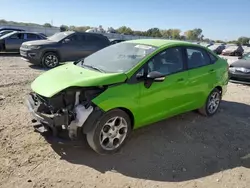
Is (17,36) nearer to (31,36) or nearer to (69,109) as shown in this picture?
(31,36)

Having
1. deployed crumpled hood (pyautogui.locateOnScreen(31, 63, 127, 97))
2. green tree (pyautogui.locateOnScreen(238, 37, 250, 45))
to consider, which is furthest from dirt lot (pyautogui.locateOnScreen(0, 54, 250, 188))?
green tree (pyautogui.locateOnScreen(238, 37, 250, 45))

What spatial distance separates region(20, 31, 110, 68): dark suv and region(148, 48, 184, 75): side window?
25.3ft

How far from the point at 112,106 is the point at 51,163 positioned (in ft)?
3.67

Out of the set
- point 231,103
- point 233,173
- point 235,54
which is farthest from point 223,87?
point 235,54

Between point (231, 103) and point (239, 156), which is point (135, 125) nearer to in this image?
point (239, 156)

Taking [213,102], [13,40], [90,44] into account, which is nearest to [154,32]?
[13,40]

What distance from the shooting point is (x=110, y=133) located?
12.2 ft

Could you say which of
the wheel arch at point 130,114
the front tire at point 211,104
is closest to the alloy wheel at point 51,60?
the front tire at point 211,104

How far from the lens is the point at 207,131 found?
16.0 ft

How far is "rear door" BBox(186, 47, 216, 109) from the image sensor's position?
4840 millimetres

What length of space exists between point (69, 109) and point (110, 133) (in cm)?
70

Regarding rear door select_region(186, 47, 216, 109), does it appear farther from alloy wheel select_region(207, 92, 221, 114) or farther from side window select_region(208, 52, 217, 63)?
A: alloy wheel select_region(207, 92, 221, 114)

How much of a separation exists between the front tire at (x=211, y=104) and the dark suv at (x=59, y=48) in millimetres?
7663

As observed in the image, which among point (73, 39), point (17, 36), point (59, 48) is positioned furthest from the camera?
point (17, 36)
